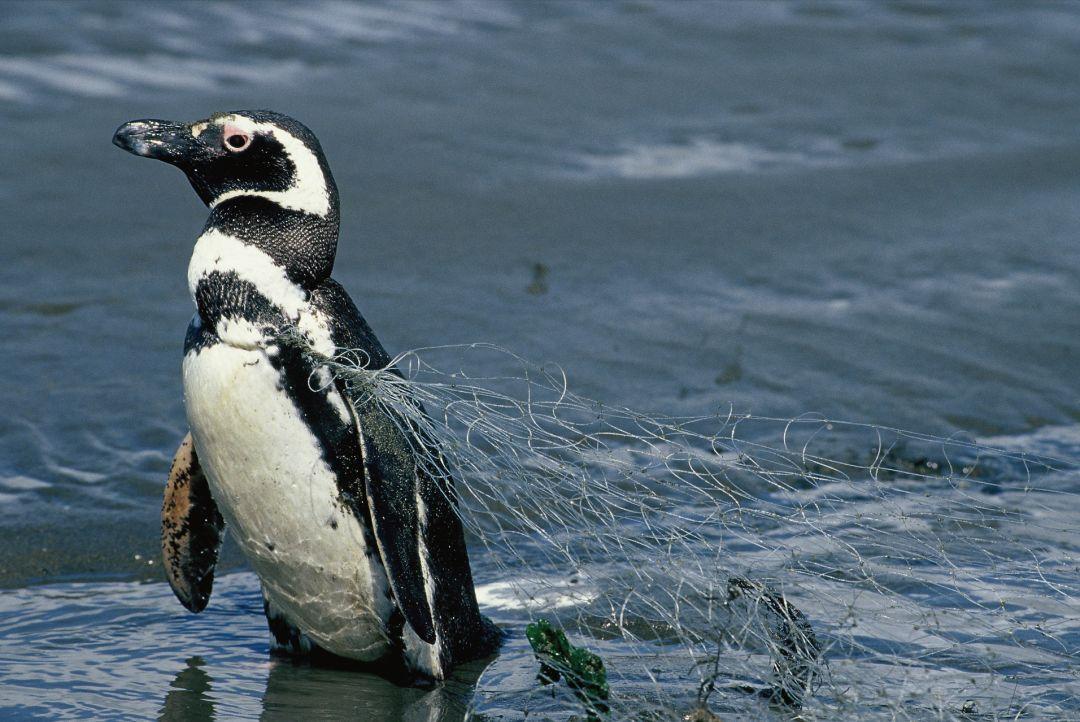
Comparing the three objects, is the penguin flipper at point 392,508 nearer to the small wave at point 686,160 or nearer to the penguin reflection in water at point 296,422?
the penguin reflection in water at point 296,422

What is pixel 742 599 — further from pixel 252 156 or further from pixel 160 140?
pixel 160 140

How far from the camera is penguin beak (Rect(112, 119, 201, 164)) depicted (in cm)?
330

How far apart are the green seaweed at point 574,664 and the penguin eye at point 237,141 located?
1203mm

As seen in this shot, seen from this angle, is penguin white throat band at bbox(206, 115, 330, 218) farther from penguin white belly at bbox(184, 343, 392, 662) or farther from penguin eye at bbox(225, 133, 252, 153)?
penguin white belly at bbox(184, 343, 392, 662)

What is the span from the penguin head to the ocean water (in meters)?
1.12

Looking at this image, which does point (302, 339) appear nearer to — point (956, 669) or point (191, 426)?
point (191, 426)

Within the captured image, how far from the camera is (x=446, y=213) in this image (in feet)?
23.6

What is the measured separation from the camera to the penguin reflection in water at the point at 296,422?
10.5ft

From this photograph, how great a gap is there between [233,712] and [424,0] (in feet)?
23.4

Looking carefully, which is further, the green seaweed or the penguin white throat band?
the penguin white throat band

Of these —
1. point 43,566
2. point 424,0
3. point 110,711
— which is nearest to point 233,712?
point 110,711

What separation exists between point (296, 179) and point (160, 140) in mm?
315

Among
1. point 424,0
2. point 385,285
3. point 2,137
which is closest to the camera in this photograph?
point 385,285

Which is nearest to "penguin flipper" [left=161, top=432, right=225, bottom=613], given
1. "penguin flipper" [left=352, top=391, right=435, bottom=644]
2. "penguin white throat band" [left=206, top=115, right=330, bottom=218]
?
"penguin flipper" [left=352, top=391, right=435, bottom=644]
